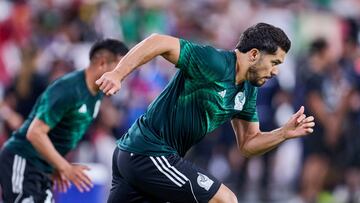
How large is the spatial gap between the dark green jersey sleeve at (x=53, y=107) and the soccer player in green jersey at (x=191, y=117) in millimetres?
1053

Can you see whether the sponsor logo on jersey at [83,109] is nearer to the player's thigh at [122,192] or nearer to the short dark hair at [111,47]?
the short dark hair at [111,47]

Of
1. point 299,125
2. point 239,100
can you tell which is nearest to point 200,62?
point 239,100

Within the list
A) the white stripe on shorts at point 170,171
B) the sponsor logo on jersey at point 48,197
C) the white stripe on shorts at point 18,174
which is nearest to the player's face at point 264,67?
the white stripe on shorts at point 170,171

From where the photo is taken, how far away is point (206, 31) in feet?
59.6

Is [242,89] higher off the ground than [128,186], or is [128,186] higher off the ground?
[242,89]

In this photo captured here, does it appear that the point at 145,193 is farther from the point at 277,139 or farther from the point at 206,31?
the point at 206,31

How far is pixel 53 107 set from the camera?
9.31 metres

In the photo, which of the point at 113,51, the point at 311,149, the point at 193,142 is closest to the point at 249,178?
the point at 311,149

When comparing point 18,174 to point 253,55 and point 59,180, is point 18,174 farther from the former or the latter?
point 253,55

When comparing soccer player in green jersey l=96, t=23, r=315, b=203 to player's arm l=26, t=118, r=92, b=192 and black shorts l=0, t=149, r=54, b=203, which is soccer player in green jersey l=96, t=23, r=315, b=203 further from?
black shorts l=0, t=149, r=54, b=203

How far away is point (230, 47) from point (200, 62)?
9411 mm

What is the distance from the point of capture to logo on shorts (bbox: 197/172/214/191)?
8.06 meters

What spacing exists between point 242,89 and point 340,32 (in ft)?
31.4

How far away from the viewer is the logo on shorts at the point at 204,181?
26.5 ft
